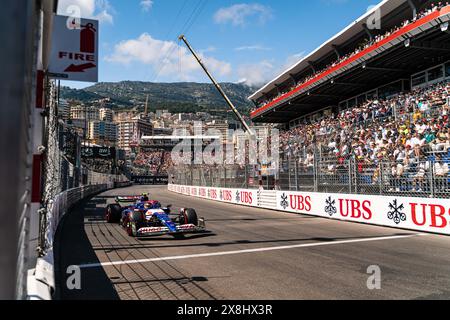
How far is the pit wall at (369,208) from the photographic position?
9266mm

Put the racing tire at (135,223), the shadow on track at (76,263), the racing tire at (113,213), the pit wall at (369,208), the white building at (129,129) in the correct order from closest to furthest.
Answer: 1. the shadow on track at (76,263)
2. the racing tire at (135,223)
3. the pit wall at (369,208)
4. the racing tire at (113,213)
5. the white building at (129,129)

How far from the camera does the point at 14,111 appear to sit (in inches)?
59.5

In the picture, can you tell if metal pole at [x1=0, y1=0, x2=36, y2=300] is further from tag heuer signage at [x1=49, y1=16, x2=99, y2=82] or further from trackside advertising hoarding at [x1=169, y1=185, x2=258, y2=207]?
trackside advertising hoarding at [x1=169, y1=185, x2=258, y2=207]

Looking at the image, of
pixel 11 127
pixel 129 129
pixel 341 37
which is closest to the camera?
pixel 11 127

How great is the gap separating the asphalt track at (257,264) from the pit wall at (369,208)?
0.53 metres

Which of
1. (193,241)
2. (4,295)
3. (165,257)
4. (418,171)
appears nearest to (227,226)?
(193,241)

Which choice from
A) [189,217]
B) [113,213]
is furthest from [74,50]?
[113,213]

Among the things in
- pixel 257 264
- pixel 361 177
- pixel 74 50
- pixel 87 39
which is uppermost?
pixel 87 39

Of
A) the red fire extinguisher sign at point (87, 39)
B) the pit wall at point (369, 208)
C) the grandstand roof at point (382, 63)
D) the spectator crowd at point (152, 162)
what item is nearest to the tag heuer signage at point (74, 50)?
the red fire extinguisher sign at point (87, 39)

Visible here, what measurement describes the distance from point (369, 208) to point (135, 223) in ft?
22.4

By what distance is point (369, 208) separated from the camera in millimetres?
11211

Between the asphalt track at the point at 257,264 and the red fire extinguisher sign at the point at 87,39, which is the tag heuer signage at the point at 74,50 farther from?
the asphalt track at the point at 257,264

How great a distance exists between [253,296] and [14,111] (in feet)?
11.7

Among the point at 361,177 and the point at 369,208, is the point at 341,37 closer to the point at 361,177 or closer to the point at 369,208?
the point at 361,177
